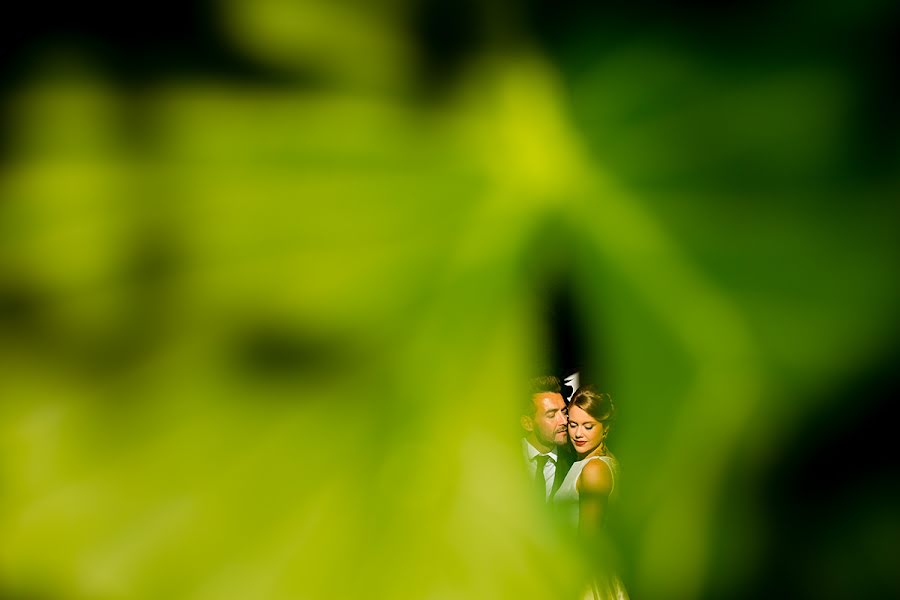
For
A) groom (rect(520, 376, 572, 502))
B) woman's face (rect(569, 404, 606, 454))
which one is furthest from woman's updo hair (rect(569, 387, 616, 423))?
woman's face (rect(569, 404, 606, 454))

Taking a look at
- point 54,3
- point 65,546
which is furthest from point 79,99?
point 65,546

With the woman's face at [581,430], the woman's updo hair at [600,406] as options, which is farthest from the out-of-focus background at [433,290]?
the woman's face at [581,430]

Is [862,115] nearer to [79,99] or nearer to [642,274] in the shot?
[642,274]

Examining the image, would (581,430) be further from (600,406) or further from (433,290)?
(433,290)

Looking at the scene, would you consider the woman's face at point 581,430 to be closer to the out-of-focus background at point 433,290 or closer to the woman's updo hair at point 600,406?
the woman's updo hair at point 600,406

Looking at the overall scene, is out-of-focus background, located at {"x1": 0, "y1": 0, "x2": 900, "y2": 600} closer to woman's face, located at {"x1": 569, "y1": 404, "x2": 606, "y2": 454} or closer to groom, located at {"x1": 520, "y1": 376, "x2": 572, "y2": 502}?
groom, located at {"x1": 520, "y1": 376, "x2": 572, "y2": 502}

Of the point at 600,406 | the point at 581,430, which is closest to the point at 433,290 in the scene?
the point at 600,406

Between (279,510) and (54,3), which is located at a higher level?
(54,3)
